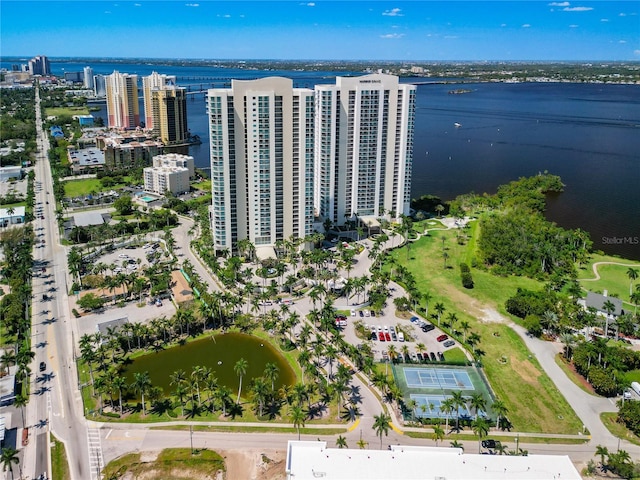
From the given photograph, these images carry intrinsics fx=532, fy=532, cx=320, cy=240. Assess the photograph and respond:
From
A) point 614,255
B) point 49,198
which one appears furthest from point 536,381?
point 49,198

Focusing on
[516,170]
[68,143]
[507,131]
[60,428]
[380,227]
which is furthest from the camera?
[507,131]

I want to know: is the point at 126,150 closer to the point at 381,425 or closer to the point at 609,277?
the point at 609,277

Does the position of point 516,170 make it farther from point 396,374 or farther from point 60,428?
point 60,428

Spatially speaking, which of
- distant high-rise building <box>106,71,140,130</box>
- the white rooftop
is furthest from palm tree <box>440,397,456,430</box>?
distant high-rise building <box>106,71,140,130</box>

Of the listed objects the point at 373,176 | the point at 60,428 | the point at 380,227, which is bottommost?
the point at 60,428

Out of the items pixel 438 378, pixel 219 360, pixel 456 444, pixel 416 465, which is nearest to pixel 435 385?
pixel 438 378

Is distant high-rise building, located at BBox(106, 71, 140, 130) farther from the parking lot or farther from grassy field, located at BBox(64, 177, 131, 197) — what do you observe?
the parking lot

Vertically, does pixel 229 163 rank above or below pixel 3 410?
above

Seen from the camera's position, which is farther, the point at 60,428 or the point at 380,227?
the point at 380,227

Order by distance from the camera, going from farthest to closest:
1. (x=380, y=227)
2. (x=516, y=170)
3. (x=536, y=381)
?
1. (x=516, y=170)
2. (x=380, y=227)
3. (x=536, y=381)
